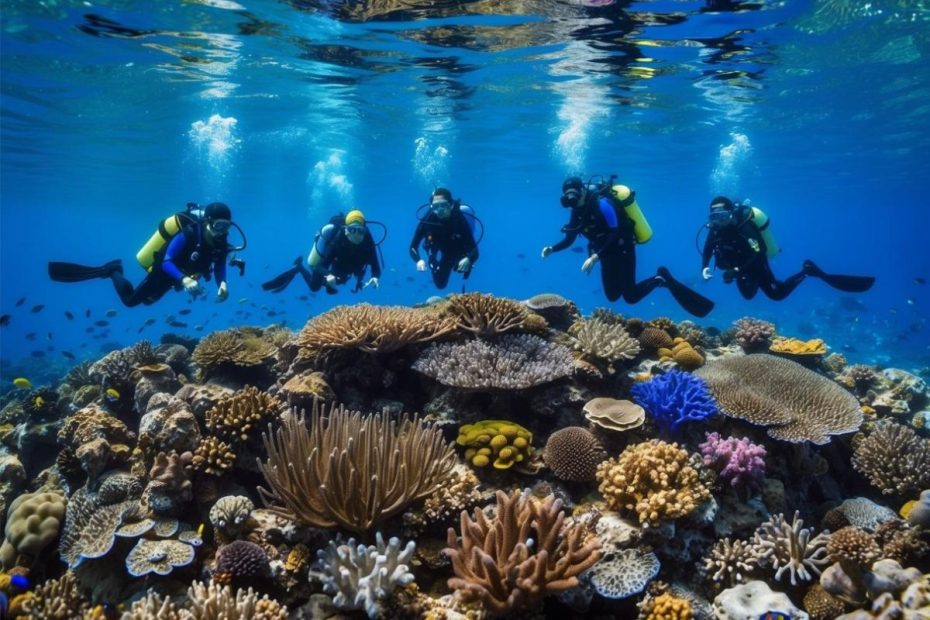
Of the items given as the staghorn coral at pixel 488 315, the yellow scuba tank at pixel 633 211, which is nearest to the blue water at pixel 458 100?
the yellow scuba tank at pixel 633 211

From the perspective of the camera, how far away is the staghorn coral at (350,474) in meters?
4.13

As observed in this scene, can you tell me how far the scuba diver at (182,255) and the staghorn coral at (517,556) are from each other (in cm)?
599

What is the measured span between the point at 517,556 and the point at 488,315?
3.62m

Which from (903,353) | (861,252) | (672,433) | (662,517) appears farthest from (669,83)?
(861,252)

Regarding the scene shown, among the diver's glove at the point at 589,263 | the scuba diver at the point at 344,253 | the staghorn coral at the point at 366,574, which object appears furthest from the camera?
the scuba diver at the point at 344,253

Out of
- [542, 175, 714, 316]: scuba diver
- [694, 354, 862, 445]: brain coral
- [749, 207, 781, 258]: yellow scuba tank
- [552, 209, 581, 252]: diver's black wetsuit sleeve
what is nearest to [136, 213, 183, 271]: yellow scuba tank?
[542, 175, 714, 316]: scuba diver

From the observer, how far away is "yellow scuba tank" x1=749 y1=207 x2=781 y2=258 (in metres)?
11.1

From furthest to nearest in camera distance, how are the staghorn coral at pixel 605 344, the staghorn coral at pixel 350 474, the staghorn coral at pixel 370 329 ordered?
1. the staghorn coral at pixel 605 344
2. the staghorn coral at pixel 370 329
3. the staghorn coral at pixel 350 474

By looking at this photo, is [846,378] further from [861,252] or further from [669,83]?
[861,252]

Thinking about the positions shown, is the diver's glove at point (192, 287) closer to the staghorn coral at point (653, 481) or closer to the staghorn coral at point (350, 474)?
the staghorn coral at point (350, 474)

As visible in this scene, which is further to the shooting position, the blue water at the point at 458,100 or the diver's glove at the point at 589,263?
the blue water at the point at 458,100

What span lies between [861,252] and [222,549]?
690 feet

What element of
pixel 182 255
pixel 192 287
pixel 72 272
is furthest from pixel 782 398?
pixel 72 272

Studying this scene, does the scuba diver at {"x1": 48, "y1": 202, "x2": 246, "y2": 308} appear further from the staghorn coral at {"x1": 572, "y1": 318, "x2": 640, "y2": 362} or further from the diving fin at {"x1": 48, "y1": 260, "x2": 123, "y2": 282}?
the staghorn coral at {"x1": 572, "y1": 318, "x2": 640, "y2": 362}
